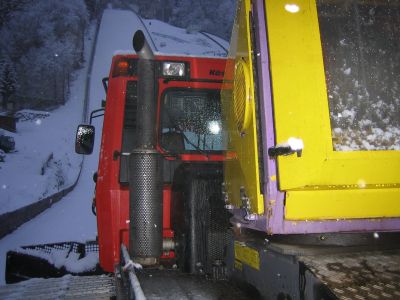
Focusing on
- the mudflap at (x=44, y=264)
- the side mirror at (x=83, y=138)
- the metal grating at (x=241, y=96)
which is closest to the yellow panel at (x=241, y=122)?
the metal grating at (x=241, y=96)

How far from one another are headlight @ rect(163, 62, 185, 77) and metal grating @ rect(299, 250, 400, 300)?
3.02 meters

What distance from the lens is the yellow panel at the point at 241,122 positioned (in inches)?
76.6

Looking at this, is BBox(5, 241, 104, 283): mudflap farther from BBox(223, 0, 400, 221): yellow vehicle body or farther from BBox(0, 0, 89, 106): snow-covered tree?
BBox(0, 0, 89, 106): snow-covered tree

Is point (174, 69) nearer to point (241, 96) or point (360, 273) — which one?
point (241, 96)

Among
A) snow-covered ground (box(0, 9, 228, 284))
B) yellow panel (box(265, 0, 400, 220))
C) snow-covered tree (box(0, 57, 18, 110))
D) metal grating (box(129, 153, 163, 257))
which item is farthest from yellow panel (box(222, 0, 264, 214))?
snow-covered tree (box(0, 57, 18, 110))

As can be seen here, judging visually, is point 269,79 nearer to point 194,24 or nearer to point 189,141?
point 189,141

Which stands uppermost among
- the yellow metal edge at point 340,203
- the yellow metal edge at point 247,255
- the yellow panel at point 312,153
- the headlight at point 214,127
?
the headlight at point 214,127

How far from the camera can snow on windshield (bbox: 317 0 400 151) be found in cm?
174

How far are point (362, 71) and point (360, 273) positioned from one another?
1.00m

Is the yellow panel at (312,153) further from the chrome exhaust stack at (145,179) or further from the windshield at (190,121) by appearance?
the windshield at (190,121)

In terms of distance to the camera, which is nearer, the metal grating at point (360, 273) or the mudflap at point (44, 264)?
the metal grating at point (360, 273)

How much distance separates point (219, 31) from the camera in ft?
222

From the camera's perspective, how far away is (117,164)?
404 centimetres

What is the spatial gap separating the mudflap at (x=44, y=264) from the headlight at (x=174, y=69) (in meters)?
2.61
